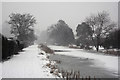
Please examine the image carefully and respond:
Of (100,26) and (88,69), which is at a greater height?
(100,26)

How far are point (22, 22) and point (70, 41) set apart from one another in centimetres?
4241

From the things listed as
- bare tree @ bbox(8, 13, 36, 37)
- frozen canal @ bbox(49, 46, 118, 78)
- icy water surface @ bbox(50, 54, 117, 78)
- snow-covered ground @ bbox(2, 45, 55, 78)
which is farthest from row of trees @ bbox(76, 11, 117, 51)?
snow-covered ground @ bbox(2, 45, 55, 78)

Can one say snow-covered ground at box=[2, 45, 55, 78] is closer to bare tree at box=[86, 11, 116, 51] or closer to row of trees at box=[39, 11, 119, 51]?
row of trees at box=[39, 11, 119, 51]

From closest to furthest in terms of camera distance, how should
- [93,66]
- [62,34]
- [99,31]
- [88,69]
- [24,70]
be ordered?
[24,70] → [88,69] → [93,66] → [99,31] → [62,34]

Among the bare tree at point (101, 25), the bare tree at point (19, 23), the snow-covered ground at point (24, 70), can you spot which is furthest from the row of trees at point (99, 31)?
the snow-covered ground at point (24, 70)

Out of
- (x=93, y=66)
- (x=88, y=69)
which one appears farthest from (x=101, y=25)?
(x=88, y=69)

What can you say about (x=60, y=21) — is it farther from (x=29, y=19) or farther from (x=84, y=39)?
(x=29, y=19)

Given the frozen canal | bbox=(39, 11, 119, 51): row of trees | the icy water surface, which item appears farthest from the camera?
bbox=(39, 11, 119, 51): row of trees

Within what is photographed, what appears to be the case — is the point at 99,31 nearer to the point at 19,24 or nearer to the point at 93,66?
the point at 19,24

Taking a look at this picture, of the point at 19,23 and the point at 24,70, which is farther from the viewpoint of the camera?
the point at 19,23

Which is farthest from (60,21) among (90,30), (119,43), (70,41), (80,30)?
(119,43)

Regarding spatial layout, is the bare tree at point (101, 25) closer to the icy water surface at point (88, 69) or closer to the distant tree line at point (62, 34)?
the icy water surface at point (88, 69)

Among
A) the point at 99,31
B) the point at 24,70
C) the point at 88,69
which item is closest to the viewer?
the point at 24,70

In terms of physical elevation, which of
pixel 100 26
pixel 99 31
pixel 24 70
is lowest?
pixel 24 70
